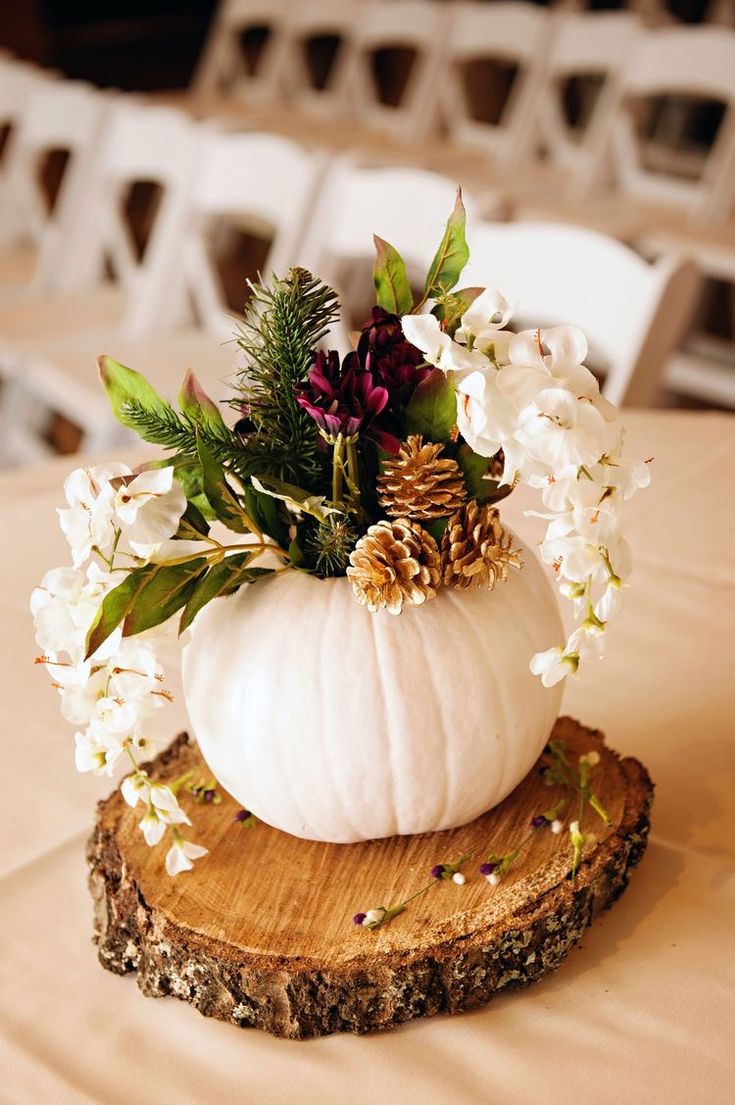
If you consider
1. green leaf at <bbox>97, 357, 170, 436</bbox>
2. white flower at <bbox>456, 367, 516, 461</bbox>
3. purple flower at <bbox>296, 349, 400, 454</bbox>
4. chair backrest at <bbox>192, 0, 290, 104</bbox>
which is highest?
chair backrest at <bbox>192, 0, 290, 104</bbox>

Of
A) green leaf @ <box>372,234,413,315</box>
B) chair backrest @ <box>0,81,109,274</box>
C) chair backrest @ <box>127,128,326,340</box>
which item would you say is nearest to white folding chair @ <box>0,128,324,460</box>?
chair backrest @ <box>127,128,326,340</box>

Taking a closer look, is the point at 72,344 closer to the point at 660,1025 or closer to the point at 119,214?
the point at 119,214

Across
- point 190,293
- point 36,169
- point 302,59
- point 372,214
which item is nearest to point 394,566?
point 372,214

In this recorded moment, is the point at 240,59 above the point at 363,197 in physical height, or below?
above

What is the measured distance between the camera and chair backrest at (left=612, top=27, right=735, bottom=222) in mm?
2490

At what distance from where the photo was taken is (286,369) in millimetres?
621

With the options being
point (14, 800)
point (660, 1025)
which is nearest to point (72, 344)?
point (14, 800)

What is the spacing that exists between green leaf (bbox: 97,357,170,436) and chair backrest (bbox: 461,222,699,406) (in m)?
0.78

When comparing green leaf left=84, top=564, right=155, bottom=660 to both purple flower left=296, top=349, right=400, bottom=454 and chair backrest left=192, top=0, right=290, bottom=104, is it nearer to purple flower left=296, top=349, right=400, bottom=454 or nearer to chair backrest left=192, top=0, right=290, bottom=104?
purple flower left=296, top=349, right=400, bottom=454

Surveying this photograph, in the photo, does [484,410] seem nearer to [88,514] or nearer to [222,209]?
[88,514]

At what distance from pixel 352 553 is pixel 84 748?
0.16m

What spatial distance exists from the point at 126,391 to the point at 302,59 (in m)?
3.51

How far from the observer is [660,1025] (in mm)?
A: 615

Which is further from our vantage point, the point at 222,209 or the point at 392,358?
the point at 222,209
